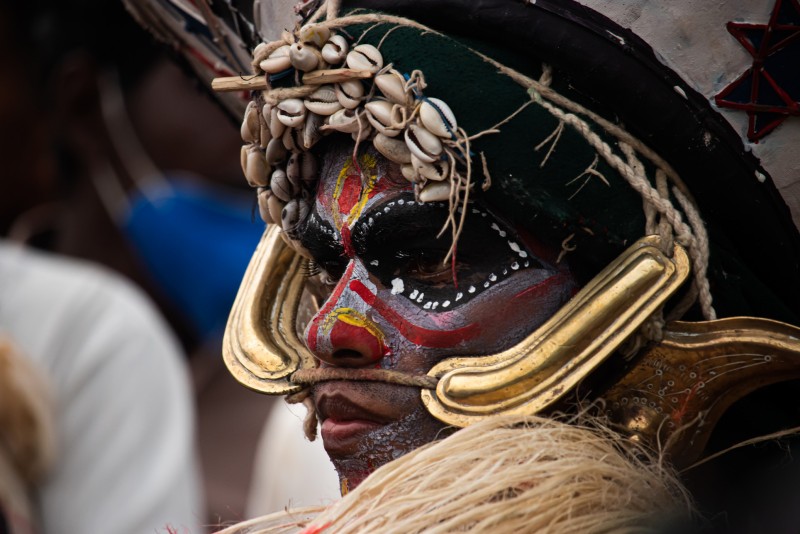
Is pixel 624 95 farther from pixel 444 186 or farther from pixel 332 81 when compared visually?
pixel 332 81

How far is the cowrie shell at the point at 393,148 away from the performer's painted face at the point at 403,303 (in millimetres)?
54

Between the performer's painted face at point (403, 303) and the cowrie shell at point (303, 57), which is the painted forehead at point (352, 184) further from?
the cowrie shell at point (303, 57)

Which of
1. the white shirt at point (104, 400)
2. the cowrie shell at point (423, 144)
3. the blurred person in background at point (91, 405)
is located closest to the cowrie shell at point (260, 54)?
the cowrie shell at point (423, 144)

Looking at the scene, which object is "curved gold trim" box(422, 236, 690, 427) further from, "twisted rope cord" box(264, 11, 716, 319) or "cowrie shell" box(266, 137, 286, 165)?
"cowrie shell" box(266, 137, 286, 165)

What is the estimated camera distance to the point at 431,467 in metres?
1.96

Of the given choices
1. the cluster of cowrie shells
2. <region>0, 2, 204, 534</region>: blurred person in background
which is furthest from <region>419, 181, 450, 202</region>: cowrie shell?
<region>0, 2, 204, 534</region>: blurred person in background

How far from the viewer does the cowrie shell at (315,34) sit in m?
2.09

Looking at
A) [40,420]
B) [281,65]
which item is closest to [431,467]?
[281,65]

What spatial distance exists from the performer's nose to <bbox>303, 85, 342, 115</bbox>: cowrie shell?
37 centimetres

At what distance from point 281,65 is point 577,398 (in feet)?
2.58

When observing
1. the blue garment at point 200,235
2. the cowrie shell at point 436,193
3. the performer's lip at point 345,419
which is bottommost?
the blue garment at point 200,235

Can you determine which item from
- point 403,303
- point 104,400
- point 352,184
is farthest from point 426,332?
point 104,400

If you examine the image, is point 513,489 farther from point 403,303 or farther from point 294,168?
point 294,168

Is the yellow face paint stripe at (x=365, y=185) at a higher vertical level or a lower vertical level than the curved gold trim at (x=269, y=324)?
higher
